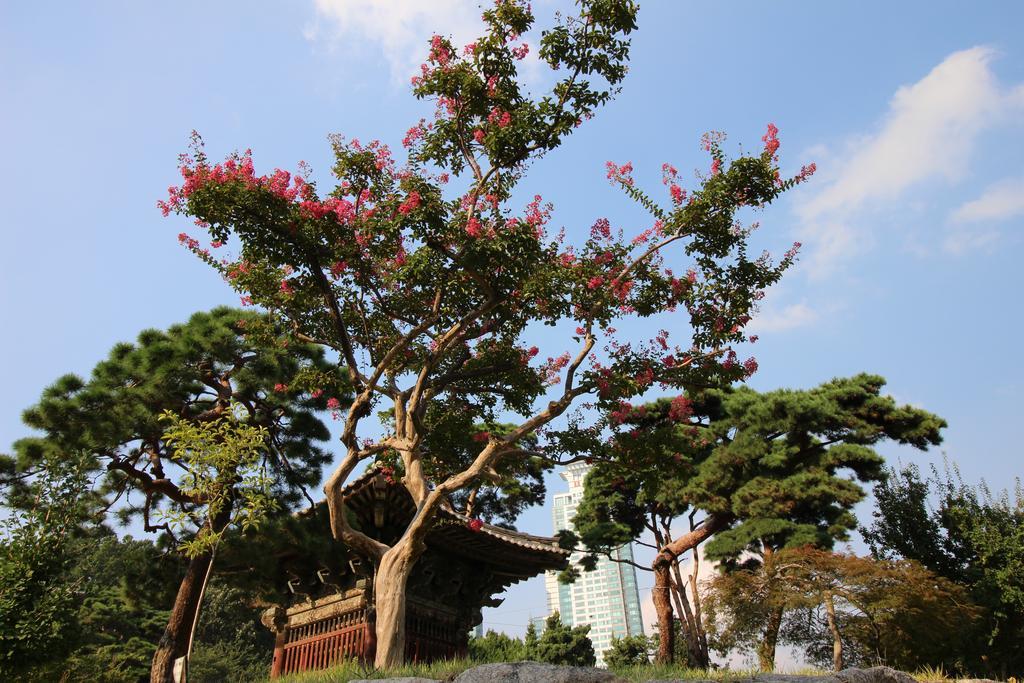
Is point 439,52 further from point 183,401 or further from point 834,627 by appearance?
point 834,627

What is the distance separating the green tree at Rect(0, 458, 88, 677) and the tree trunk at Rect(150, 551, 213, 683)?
2117mm

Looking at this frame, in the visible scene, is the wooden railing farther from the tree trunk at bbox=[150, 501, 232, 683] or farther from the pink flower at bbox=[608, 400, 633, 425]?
the pink flower at bbox=[608, 400, 633, 425]

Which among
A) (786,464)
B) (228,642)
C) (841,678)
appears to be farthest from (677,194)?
(228,642)

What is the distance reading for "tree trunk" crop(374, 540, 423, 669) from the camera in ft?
27.6

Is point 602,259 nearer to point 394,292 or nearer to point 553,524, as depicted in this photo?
point 394,292

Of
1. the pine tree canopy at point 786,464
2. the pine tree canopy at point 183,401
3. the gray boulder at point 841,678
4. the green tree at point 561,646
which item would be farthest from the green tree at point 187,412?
the green tree at point 561,646

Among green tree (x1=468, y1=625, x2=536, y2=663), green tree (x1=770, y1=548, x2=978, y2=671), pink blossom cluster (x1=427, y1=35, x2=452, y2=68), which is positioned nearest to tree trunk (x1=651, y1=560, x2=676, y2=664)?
green tree (x1=770, y1=548, x2=978, y2=671)

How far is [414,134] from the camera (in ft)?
34.5

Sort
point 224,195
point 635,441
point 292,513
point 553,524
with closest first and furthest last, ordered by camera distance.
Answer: point 224,195
point 635,441
point 292,513
point 553,524

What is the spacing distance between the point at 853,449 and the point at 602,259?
15143 mm

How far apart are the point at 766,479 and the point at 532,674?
16.1m

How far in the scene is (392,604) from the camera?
8.62 meters

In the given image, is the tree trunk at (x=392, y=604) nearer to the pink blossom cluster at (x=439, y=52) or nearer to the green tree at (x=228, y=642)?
the pink blossom cluster at (x=439, y=52)

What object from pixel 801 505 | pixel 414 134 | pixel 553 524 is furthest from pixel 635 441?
pixel 553 524
